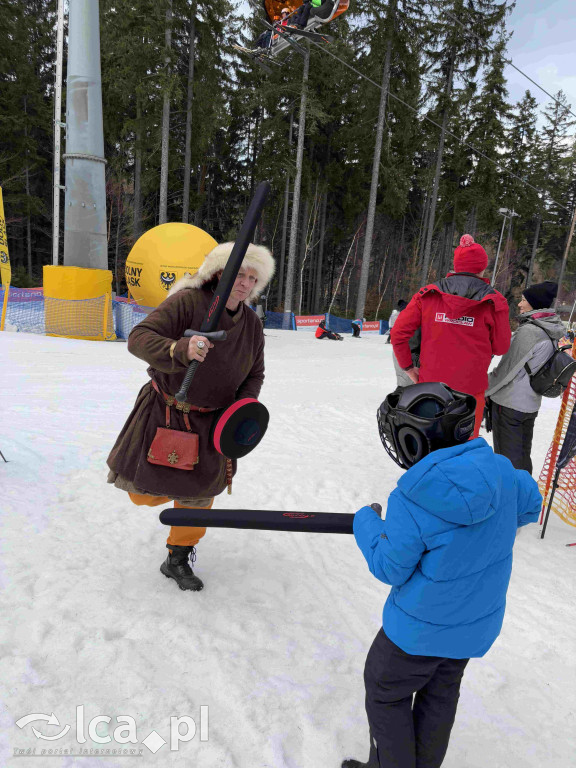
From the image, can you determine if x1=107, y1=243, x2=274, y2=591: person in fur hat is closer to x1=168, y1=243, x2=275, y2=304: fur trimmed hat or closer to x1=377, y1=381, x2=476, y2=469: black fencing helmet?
x1=168, y1=243, x2=275, y2=304: fur trimmed hat

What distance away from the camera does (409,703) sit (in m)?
1.57

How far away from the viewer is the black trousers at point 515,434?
3.76m

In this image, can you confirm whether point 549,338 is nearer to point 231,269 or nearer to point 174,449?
point 231,269

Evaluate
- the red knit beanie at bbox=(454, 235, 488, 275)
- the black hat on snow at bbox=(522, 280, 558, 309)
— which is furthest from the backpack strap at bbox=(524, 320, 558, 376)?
the red knit beanie at bbox=(454, 235, 488, 275)

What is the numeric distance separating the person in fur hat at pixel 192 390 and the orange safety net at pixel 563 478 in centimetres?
281

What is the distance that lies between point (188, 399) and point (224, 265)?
2.33 feet

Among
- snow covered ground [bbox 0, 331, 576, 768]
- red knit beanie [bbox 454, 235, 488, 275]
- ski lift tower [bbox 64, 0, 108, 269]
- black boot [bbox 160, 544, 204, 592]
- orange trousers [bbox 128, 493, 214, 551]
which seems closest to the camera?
snow covered ground [bbox 0, 331, 576, 768]

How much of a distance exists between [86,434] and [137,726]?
12.0 ft

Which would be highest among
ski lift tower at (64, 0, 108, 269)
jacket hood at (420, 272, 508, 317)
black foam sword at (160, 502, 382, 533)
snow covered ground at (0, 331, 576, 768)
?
ski lift tower at (64, 0, 108, 269)

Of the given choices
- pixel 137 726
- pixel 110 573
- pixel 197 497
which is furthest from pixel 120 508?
pixel 137 726

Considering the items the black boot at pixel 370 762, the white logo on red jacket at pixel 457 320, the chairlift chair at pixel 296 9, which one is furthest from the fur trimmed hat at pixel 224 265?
the chairlift chair at pixel 296 9

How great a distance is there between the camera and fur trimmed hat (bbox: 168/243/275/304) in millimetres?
2455

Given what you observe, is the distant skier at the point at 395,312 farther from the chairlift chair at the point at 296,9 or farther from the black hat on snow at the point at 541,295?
the chairlift chair at the point at 296,9

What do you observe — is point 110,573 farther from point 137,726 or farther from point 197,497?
point 137,726
